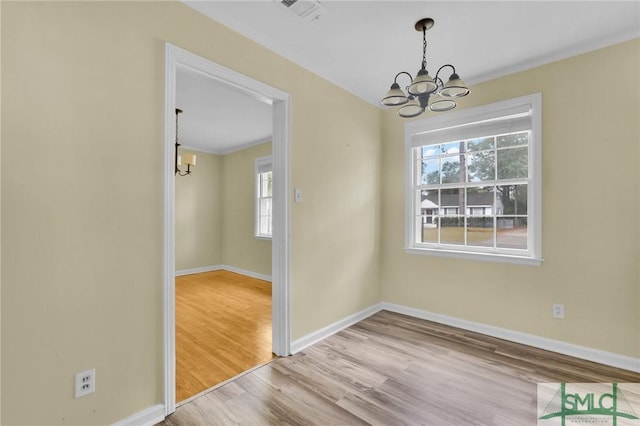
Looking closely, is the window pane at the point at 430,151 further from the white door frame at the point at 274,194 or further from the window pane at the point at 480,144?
the white door frame at the point at 274,194

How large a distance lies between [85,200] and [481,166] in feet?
11.0

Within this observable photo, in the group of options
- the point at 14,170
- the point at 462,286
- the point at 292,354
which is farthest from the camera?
the point at 462,286

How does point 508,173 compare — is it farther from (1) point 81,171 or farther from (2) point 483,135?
(1) point 81,171

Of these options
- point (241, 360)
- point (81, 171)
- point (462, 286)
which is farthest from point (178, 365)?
point (462, 286)

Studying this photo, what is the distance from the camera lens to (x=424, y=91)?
1.79m

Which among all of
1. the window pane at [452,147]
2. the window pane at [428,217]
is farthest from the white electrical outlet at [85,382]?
the window pane at [452,147]

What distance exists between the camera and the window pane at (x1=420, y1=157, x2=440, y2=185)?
133 inches

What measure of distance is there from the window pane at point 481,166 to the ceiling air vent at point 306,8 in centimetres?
214

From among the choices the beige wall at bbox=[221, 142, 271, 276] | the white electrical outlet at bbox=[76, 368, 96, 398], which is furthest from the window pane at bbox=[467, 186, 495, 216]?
the beige wall at bbox=[221, 142, 271, 276]

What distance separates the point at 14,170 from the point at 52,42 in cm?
65

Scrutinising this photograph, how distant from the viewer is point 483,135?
2977mm

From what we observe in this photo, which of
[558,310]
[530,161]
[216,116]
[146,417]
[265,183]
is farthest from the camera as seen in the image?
[265,183]

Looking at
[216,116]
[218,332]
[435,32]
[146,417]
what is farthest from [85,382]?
[216,116]

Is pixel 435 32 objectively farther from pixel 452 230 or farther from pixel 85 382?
pixel 85 382
